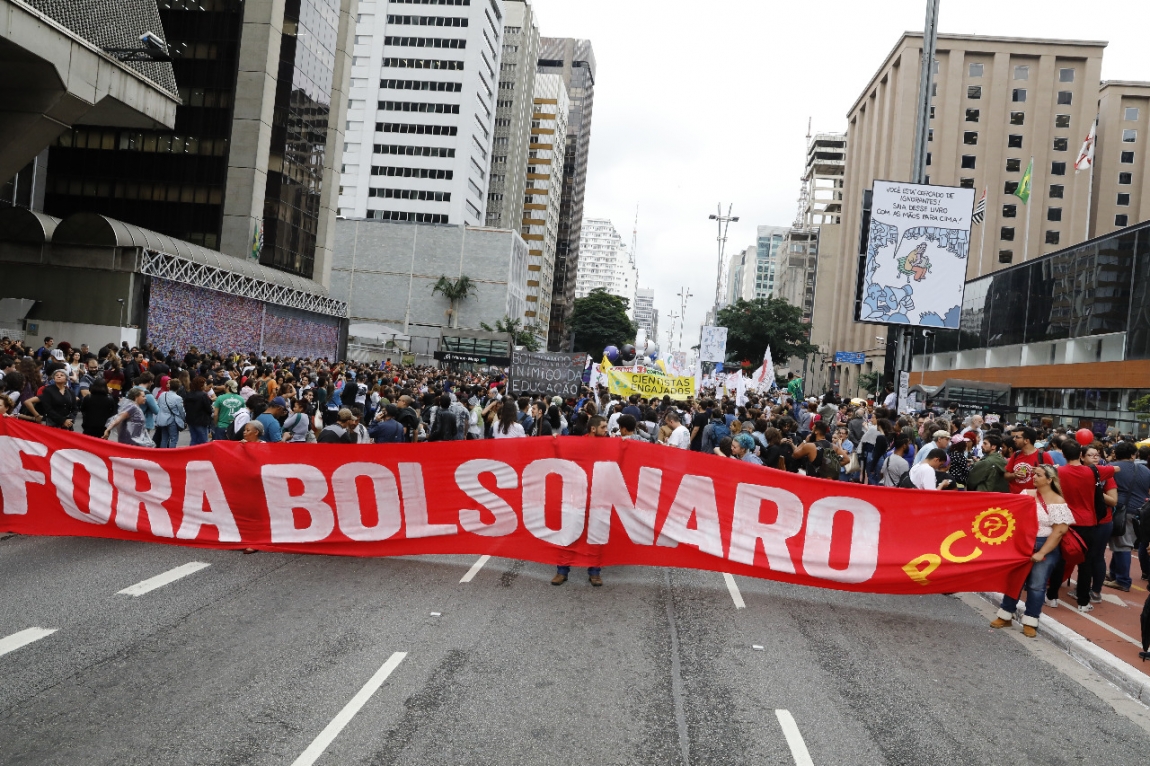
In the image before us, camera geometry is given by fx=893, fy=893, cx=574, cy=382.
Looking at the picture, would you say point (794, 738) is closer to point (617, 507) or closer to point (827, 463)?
point (617, 507)

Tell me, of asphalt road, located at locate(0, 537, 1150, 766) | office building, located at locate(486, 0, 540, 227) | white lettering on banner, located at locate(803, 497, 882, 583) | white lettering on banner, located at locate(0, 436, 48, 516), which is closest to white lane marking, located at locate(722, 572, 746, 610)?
asphalt road, located at locate(0, 537, 1150, 766)

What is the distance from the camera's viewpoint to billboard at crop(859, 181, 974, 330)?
2200 cm

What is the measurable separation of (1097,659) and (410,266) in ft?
292

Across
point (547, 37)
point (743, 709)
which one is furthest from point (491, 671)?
point (547, 37)

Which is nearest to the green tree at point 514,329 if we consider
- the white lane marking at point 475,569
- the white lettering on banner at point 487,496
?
the white lane marking at point 475,569

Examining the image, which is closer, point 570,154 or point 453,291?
point 453,291

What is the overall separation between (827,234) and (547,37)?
8758cm

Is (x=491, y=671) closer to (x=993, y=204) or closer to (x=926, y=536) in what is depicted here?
(x=926, y=536)

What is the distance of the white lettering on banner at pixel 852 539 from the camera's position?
920 centimetres

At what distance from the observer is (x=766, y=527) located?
9.34 meters

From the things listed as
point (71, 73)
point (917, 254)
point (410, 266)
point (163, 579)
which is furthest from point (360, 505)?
point (410, 266)

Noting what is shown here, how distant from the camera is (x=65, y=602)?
7.75 m

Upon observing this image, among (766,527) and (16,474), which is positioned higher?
(766,527)

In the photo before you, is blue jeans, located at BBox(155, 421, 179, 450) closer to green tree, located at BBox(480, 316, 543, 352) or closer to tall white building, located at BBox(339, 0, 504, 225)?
green tree, located at BBox(480, 316, 543, 352)
